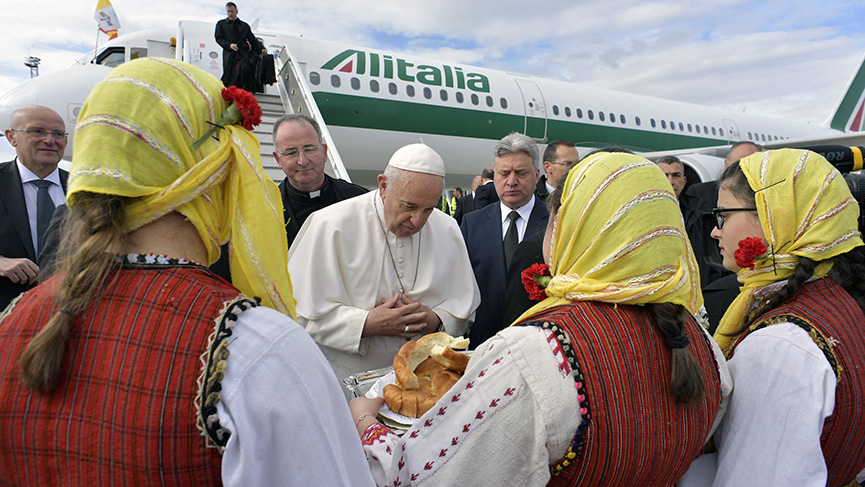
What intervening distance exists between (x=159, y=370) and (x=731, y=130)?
73.4 feet

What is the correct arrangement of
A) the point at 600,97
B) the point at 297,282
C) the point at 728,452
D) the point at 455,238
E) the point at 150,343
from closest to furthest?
the point at 150,343, the point at 728,452, the point at 297,282, the point at 455,238, the point at 600,97

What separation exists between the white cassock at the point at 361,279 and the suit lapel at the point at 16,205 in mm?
2102

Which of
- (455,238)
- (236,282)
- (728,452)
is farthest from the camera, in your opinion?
(455,238)

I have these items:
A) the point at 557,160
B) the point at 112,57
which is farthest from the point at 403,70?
the point at 557,160

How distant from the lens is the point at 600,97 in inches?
609

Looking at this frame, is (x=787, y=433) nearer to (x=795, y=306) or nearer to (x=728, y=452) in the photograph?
(x=728, y=452)

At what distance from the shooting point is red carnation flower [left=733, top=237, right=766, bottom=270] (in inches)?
69.4

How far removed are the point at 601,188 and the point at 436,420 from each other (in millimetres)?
779

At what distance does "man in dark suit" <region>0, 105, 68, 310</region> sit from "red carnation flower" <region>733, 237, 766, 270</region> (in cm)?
408

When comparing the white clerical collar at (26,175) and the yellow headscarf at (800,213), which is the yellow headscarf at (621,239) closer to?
the yellow headscarf at (800,213)

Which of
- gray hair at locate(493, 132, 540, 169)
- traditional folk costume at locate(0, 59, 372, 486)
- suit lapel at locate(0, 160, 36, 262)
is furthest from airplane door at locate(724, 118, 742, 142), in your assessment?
traditional folk costume at locate(0, 59, 372, 486)

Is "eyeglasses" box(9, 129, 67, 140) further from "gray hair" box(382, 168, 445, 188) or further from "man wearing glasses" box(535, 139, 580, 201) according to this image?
"man wearing glasses" box(535, 139, 580, 201)

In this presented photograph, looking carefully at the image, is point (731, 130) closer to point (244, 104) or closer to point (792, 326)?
point (792, 326)

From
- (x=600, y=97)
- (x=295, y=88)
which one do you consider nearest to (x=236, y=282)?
(x=295, y=88)
